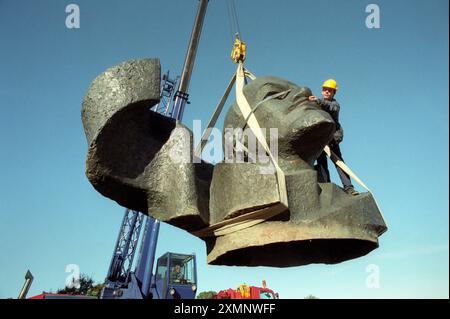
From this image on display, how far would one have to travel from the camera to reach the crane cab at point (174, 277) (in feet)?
33.4

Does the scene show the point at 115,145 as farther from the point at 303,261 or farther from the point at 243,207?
the point at 303,261

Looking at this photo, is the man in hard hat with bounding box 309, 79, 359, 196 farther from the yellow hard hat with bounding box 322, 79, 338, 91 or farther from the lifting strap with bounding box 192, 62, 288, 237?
the lifting strap with bounding box 192, 62, 288, 237

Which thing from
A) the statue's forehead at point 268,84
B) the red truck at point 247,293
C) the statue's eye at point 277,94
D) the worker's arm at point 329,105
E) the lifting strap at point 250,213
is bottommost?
the red truck at point 247,293

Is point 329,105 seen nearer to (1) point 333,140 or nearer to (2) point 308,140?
(1) point 333,140

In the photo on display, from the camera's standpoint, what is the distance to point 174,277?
10.6 m

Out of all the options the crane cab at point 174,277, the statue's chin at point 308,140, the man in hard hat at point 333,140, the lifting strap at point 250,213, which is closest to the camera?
the lifting strap at point 250,213

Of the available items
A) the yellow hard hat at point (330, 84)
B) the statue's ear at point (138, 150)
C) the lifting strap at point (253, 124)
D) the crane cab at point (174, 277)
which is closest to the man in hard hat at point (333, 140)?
the yellow hard hat at point (330, 84)

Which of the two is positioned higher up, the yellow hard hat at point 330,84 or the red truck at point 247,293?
the yellow hard hat at point 330,84

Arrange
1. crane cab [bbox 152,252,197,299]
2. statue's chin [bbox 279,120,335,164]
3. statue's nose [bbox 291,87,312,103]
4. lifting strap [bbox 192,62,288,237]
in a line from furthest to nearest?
crane cab [bbox 152,252,197,299] < statue's nose [bbox 291,87,312,103] < statue's chin [bbox 279,120,335,164] < lifting strap [bbox 192,62,288,237]

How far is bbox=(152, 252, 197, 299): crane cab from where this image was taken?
10180mm

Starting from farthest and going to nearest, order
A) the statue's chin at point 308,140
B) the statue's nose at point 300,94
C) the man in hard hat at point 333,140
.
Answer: the man in hard hat at point 333,140 → the statue's nose at point 300,94 → the statue's chin at point 308,140

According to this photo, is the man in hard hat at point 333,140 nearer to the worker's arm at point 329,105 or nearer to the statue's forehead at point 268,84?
the worker's arm at point 329,105

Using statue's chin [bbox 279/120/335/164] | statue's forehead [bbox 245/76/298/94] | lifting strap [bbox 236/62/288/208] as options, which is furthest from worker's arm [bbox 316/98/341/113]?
lifting strap [bbox 236/62/288/208]
